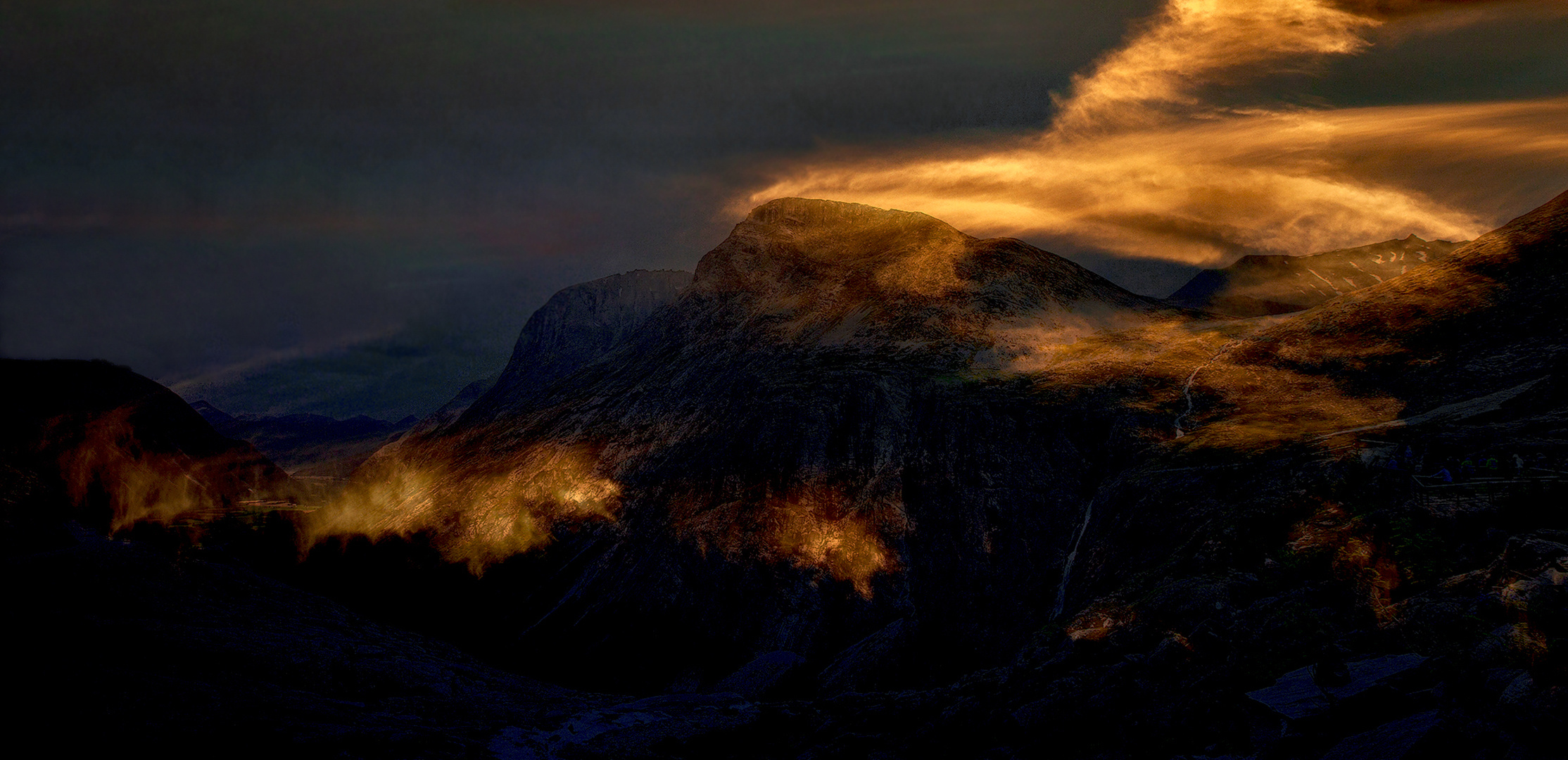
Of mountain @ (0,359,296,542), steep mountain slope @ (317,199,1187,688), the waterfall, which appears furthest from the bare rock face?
mountain @ (0,359,296,542)

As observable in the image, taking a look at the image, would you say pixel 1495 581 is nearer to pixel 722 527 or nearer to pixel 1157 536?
pixel 1157 536

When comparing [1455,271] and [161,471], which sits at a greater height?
[1455,271]

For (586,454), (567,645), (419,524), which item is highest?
(586,454)

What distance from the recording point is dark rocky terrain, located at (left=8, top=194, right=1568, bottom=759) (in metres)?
24.9

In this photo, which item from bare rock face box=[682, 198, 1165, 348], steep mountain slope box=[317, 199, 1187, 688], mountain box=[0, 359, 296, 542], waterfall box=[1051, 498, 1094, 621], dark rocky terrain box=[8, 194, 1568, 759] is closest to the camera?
dark rocky terrain box=[8, 194, 1568, 759]

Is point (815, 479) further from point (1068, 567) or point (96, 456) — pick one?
point (96, 456)

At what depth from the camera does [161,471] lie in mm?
183375

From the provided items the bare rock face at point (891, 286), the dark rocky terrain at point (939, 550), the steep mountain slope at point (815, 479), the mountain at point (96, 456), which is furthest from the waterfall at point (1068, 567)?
the mountain at point (96, 456)

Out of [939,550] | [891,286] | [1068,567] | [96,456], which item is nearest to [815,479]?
[939,550]

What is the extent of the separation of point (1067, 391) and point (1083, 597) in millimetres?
42997

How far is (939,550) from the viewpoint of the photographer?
8631 centimetres

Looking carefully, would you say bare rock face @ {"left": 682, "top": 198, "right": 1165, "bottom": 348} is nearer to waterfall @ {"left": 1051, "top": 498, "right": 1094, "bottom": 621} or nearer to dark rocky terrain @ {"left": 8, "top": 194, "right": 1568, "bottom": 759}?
dark rocky terrain @ {"left": 8, "top": 194, "right": 1568, "bottom": 759}

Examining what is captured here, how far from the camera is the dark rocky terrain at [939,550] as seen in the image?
24859 millimetres

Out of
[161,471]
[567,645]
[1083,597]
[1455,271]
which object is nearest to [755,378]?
[567,645]
